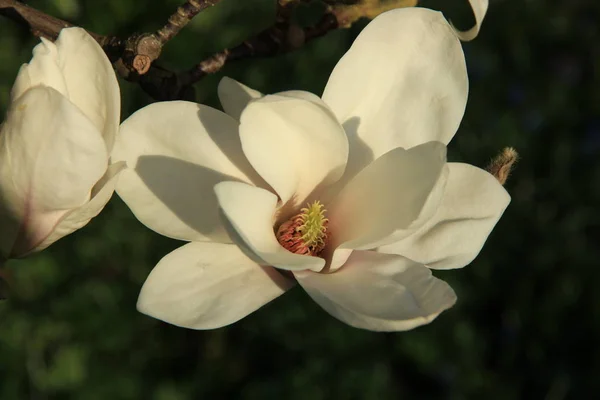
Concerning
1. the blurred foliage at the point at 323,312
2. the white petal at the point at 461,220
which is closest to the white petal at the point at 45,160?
the white petal at the point at 461,220

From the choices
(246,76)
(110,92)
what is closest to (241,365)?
(246,76)

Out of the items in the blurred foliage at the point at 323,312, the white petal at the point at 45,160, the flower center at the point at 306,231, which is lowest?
the blurred foliage at the point at 323,312

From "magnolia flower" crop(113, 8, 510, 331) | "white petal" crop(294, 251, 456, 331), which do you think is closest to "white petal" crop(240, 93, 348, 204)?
"magnolia flower" crop(113, 8, 510, 331)

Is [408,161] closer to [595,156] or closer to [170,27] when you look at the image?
[170,27]

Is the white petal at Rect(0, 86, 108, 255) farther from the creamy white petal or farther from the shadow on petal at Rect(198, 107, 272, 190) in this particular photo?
the shadow on petal at Rect(198, 107, 272, 190)

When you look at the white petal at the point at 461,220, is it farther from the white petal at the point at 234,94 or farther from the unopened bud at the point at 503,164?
the white petal at the point at 234,94

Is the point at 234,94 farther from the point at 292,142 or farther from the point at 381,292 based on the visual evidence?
the point at 381,292

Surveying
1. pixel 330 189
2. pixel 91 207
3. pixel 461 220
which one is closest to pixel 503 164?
pixel 461 220
